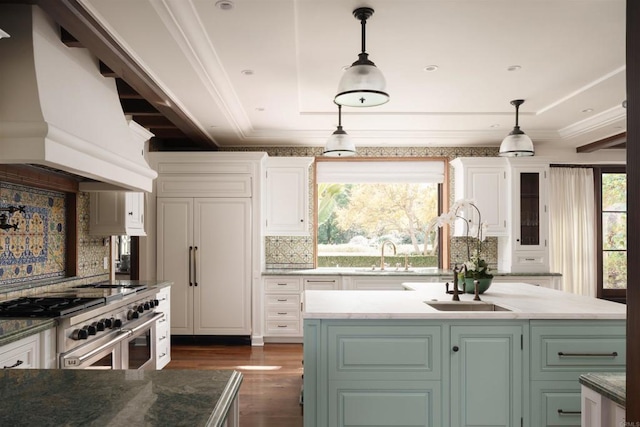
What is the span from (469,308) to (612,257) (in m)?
4.61

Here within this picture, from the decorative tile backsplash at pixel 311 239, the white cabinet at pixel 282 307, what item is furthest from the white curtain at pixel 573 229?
the white cabinet at pixel 282 307

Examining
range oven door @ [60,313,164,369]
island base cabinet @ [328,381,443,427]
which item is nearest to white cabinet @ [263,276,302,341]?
range oven door @ [60,313,164,369]

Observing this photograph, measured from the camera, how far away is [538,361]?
2.76m

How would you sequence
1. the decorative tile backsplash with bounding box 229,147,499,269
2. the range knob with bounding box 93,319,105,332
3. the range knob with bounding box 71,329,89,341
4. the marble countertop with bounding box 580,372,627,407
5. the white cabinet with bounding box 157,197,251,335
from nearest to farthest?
the marble countertop with bounding box 580,372,627,407, the range knob with bounding box 71,329,89,341, the range knob with bounding box 93,319,105,332, the white cabinet with bounding box 157,197,251,335, the decorative tile backsplash with bounding box 229,147,499,269

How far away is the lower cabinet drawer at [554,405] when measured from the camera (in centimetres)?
273

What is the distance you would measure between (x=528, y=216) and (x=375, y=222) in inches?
78.0

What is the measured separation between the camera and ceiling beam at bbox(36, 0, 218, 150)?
246 centimetres

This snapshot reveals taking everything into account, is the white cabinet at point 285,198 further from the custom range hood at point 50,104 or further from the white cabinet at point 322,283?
the custom range hood at point 50,104

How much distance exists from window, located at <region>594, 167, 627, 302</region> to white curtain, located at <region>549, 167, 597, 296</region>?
170mm

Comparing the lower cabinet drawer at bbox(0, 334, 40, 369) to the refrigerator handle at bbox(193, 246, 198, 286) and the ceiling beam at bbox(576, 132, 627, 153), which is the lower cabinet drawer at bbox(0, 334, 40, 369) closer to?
the refrigerator handle at bbox(193, 246, 198, 286)

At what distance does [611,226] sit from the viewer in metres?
6.77

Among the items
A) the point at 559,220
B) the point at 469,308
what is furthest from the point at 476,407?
the point at 559,220

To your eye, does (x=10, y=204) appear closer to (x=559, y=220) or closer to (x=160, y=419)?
(x=160, y=419)

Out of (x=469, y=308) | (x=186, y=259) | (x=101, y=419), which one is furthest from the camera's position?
(x=186, y=259)
